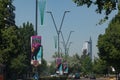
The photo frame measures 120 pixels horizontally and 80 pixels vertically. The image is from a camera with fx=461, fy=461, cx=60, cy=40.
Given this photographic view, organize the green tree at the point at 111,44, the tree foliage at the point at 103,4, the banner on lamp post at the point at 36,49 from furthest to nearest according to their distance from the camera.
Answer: the green tree at the point at 111,44 → the banner on lamp post at the point at 36,49 → the tree foliage at the point at 103,4

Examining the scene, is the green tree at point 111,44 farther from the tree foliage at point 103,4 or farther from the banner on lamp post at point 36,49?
the tree foliage at point 103,4

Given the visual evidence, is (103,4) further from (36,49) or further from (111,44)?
(111,44)

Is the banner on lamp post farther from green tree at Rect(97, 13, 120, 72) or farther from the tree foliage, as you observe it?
green tree at Rect(97, 13, 120, 72)

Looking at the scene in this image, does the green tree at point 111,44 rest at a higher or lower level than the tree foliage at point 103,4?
higher

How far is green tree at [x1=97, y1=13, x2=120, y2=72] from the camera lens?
8685 centimetres

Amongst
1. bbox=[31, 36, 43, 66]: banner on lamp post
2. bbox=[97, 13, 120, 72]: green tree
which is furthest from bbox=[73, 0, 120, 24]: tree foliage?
bbox=[97, 13, 120, 72]: green tree

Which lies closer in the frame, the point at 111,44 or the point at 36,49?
the point at 36,49

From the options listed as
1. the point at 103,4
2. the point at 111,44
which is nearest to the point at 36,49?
the point at 103,4

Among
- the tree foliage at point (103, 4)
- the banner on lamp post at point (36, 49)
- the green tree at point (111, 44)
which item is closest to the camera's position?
the tree foliage at point (103, 4)

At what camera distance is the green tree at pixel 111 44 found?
285 ft

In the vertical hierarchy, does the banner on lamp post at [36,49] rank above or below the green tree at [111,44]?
below

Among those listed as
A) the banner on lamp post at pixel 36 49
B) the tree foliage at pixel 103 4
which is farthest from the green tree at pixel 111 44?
the tree foliage at pixel 103 4

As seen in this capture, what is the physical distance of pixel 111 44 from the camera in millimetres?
89500

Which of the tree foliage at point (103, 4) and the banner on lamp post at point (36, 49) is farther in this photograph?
the banner on lamp post at point (36, 49)
